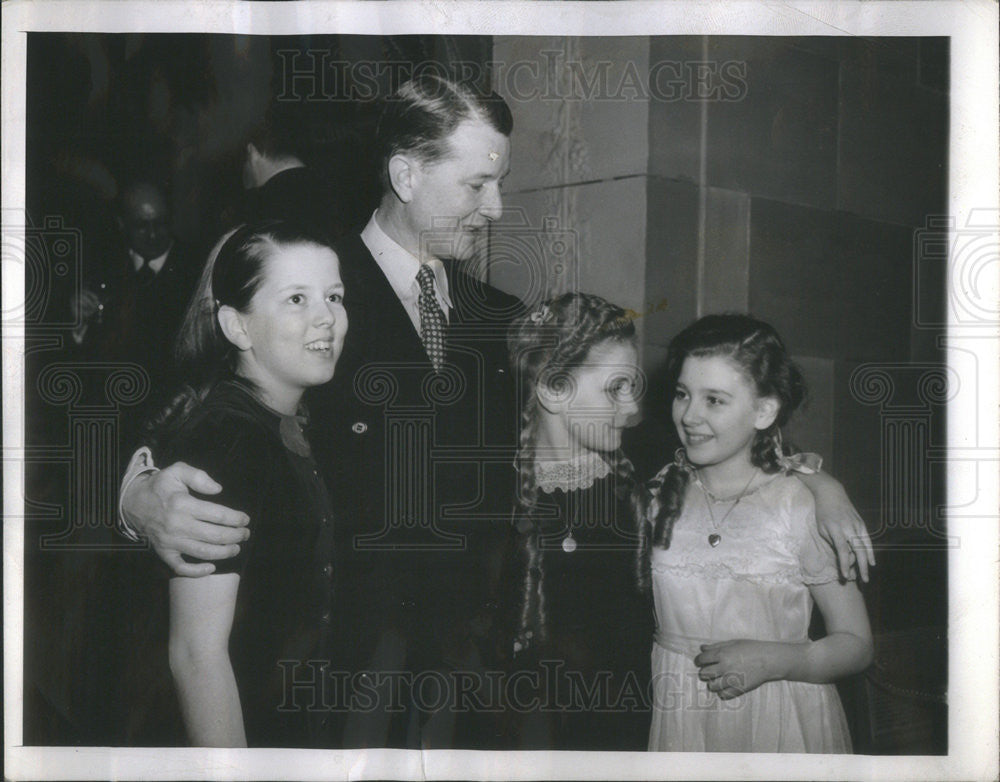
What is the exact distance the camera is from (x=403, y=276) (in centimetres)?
157

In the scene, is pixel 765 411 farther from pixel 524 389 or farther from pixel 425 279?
pixel 425 279

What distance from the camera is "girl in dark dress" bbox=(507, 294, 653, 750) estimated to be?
1.56 metres

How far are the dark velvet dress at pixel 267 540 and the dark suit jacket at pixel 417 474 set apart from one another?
46 millimetres

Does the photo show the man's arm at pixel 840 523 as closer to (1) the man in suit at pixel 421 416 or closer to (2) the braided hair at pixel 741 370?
(2) the braided hair at pixel 741 370

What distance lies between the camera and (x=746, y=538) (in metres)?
1.55

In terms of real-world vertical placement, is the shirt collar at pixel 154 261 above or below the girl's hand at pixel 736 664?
above

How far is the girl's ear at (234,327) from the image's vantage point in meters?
1.55

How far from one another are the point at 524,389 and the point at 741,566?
0.46 metres

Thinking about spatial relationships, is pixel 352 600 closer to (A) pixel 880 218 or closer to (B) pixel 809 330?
(B) pixel 809 330

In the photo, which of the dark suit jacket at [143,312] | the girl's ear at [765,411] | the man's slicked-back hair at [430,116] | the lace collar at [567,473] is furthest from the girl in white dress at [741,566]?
the dark suit jacket at [143,312]

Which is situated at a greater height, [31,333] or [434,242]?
[434,242]

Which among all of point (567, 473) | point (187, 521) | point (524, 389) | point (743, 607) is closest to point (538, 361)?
point (524, 389)

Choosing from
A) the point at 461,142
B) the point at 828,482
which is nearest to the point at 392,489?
the point at 461,142

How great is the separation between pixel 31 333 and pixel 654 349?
106cm
